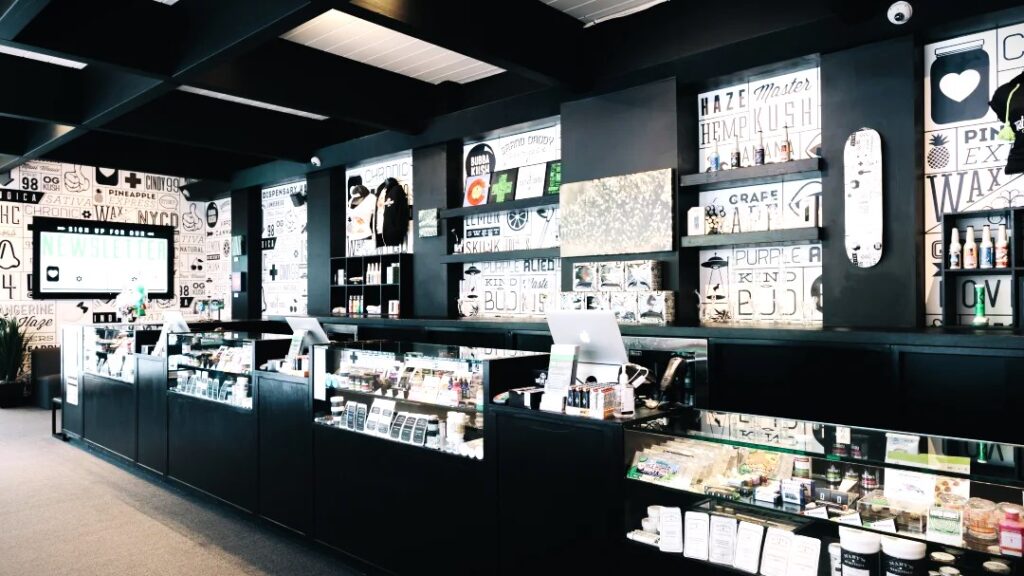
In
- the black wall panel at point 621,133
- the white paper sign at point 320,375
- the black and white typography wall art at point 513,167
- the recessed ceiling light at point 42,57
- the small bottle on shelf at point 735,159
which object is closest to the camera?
the white paper sign at point 320,375

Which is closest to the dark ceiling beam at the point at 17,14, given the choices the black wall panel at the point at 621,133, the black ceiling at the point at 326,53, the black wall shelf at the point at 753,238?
the black ceiling at the point at 326,53

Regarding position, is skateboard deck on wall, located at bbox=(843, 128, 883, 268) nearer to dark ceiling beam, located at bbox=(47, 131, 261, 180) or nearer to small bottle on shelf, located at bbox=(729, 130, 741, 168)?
small bottle on shelf, located at bbox=(729, 130, 741, 168)

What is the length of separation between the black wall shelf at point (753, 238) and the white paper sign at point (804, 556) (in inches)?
115

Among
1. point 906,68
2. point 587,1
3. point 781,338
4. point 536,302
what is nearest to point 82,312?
point 536,302

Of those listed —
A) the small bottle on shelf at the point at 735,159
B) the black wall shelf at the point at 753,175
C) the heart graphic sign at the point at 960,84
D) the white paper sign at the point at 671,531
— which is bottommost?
the white paper sign at the point at 671,531

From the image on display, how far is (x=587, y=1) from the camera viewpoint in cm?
500

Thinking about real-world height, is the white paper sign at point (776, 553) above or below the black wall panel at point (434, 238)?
below

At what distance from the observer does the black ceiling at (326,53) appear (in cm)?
423

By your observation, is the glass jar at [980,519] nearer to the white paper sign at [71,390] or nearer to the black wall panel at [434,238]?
the black wall panel at [434,238]

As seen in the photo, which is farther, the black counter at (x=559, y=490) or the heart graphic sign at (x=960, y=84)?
the heart graphic sign at (x=960, y=84)

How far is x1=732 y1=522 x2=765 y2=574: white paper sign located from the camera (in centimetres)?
209

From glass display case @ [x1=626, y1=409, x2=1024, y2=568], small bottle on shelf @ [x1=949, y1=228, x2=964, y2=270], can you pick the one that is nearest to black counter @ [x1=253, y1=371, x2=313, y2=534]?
glass display case @ [x1=626, y1=409, x2=1024, y2=568]

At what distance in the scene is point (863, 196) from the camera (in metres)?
4.30

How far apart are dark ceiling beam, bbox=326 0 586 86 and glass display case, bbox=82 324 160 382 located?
368cm
